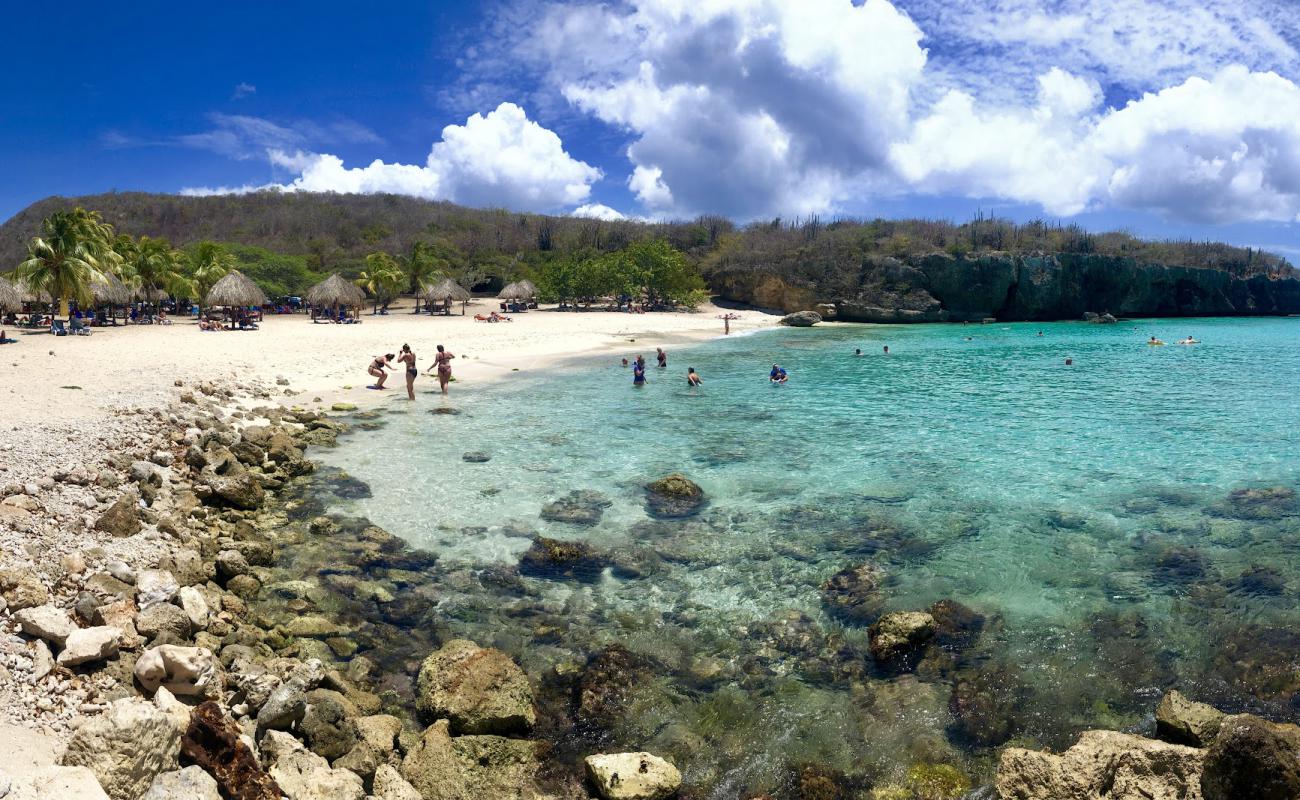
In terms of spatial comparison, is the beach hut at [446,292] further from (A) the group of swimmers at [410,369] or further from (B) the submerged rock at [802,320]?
(A) the group of swimmers at [410,369]

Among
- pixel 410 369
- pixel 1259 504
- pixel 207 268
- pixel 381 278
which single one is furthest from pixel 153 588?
pixel 381 278

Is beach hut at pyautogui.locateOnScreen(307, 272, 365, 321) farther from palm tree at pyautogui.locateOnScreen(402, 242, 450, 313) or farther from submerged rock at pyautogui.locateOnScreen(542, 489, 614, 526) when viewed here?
submerged rock at pyautogui.locateOnScreen(542, 489, 614, 526)

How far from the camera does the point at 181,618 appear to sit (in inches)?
231

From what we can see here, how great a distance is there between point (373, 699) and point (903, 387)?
70.3 feet

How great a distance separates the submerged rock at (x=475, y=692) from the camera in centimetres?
564

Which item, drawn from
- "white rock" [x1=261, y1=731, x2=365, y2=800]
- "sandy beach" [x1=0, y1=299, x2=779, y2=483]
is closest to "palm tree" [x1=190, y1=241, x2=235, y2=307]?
"sandy beach" [x1=0, y1=299, x2=779, y2=483]

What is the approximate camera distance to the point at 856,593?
805 cm

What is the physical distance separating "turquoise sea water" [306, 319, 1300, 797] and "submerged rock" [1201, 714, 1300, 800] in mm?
1539

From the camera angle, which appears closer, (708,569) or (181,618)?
(181,618)

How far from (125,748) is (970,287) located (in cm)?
6512

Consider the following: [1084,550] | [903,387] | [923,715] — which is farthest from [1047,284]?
[923,715]

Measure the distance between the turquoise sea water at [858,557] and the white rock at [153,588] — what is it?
8.20 ft

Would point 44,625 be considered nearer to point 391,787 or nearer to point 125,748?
point 125,748

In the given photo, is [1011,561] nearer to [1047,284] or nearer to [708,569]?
[708,569]
